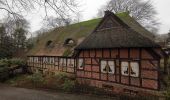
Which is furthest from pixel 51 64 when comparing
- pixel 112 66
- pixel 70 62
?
pixel 112 66

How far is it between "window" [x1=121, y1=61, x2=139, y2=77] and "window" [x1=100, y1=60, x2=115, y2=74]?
0.99 m

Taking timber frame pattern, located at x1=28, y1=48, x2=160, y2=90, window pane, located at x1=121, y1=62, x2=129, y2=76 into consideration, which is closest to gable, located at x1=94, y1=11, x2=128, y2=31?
timber frame pattern, located at x1=28, y1=48, x2=160, y2=90

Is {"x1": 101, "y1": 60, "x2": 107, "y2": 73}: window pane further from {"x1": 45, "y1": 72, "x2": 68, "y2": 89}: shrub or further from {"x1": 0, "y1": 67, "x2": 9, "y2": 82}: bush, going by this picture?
{"x1": 0, "y1": 67, "x2": 9, "y2": 82}: bush

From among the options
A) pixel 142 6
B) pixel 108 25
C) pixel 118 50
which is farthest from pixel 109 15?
pixel 142 6

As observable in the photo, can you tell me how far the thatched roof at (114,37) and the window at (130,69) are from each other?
1245mm

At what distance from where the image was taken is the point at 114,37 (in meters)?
17.0

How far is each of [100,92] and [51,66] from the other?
9.97m

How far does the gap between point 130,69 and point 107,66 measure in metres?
2.24

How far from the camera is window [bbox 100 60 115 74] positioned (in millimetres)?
16688

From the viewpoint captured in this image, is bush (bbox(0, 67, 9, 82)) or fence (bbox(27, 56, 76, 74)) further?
bush (bbox(0, 67, 9, 82))

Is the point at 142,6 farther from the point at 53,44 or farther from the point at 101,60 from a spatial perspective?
the point at 101,60

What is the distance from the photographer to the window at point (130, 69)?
14977 mm

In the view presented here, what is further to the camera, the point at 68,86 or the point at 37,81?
the point at 37,81

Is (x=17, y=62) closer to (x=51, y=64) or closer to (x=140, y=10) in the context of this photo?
(x=51, y=64)
